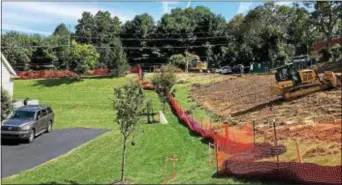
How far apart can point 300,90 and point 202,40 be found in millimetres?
60678

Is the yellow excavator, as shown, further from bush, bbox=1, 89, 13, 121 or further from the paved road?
bush, bbox=1, 89, 13, 121

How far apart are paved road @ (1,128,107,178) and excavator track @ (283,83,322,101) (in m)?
13.9

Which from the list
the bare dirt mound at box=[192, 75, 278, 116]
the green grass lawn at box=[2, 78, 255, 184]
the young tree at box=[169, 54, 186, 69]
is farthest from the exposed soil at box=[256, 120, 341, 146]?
the young tree at box=[169, 54, 186, 69]

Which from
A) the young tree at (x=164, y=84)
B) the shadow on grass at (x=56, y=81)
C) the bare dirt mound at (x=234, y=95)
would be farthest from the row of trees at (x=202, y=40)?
the young tree at (x=164, y=84)

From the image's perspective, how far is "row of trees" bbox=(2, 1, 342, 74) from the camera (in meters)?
75.7

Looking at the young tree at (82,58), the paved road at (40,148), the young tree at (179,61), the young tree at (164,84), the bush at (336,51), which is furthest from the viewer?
the young tree at (179,61)

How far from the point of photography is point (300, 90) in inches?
1299

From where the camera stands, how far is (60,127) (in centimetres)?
2872

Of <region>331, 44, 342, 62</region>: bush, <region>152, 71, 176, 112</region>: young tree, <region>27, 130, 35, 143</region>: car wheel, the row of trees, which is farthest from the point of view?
the row of trees

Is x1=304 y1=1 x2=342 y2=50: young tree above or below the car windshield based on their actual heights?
above

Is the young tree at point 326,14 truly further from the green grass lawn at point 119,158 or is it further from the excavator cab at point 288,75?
the green grass lawn at point 119,158

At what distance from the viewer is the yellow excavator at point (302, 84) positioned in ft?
108

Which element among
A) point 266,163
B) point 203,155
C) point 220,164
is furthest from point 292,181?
point 203,155

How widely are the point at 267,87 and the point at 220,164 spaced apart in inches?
1086
